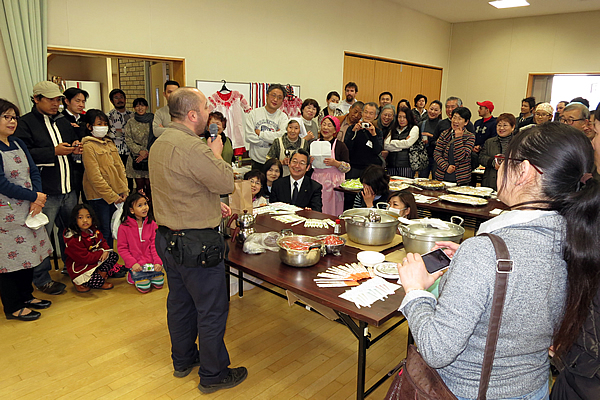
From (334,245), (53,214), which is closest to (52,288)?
(53,214)

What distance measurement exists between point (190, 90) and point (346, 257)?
3.84 feet

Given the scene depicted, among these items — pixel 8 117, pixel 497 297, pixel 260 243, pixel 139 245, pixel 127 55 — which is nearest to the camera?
pixel 497 297

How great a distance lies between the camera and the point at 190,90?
1.94 m

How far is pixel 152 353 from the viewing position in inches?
99.7

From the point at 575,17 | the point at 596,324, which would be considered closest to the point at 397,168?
the point at 596,324

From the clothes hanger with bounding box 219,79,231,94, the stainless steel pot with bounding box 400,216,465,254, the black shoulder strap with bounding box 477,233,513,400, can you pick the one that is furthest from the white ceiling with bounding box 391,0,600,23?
the black shoulder strap with bounding box 477,233,513,400

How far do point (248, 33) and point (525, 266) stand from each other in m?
5.52

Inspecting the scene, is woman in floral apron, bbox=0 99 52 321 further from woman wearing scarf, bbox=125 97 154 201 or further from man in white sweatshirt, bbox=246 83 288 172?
man in white sweatshirt, bbox=246 83 288 172

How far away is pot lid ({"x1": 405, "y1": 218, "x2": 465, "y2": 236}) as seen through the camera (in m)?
2.02

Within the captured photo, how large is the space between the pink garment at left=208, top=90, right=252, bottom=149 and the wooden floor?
2929mm

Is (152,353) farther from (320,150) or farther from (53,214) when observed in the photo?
(320,150)

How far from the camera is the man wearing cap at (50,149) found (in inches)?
127

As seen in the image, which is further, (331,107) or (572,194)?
(331,107)

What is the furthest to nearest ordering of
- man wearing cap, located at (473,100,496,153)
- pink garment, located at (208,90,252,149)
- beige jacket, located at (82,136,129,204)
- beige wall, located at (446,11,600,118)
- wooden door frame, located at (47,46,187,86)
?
1. beige wall, located at (446,11,600,118)
2. man wearing cap, located at (473,100,496,153)
3. pink garment, located at (208,90,252,149)
4. wooden door frame, located at (47,46,187,86)
5. beige jacket, located at (82,136,129,204)
